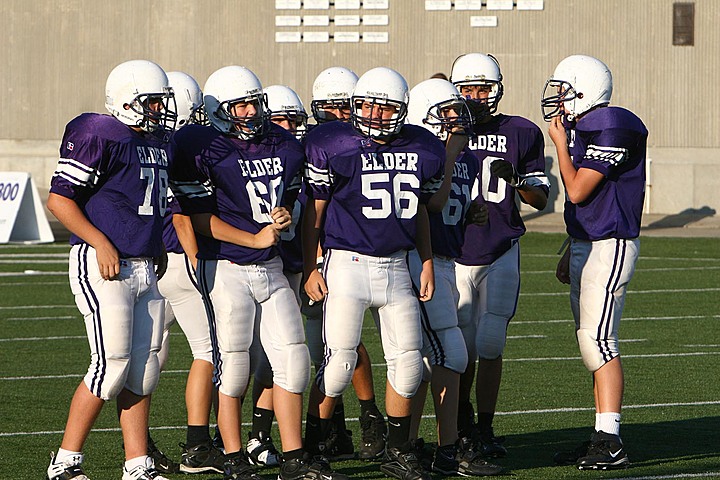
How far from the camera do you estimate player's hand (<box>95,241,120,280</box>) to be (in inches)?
203

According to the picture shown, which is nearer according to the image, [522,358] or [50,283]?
[522,358]

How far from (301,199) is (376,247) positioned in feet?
3.08

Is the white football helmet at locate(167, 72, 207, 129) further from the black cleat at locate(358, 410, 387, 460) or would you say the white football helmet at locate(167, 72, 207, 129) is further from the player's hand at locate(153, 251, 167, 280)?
the black cleat at locate(358, 410, 387, 460)

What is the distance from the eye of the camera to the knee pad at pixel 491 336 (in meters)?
6.38

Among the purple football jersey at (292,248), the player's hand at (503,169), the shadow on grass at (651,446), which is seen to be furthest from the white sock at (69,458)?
the player's hand at (503,169)

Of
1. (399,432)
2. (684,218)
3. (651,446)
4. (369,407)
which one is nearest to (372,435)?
(369,407)

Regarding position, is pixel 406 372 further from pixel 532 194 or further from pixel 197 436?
pixel 532 194

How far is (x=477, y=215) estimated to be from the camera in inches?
243

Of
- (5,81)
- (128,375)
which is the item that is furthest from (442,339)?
(5,81)

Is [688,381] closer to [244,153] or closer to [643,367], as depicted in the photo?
[643,367]

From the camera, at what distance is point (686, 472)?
18.6 ft

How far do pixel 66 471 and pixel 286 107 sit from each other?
224 cm

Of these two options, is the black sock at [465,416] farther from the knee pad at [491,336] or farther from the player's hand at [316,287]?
the player's hand at [316,287]

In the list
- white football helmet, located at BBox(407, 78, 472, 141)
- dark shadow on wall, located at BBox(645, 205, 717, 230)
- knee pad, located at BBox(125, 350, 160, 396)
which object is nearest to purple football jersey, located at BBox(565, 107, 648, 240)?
white football helmet, located at BBox(407, 78, 472, 141)
